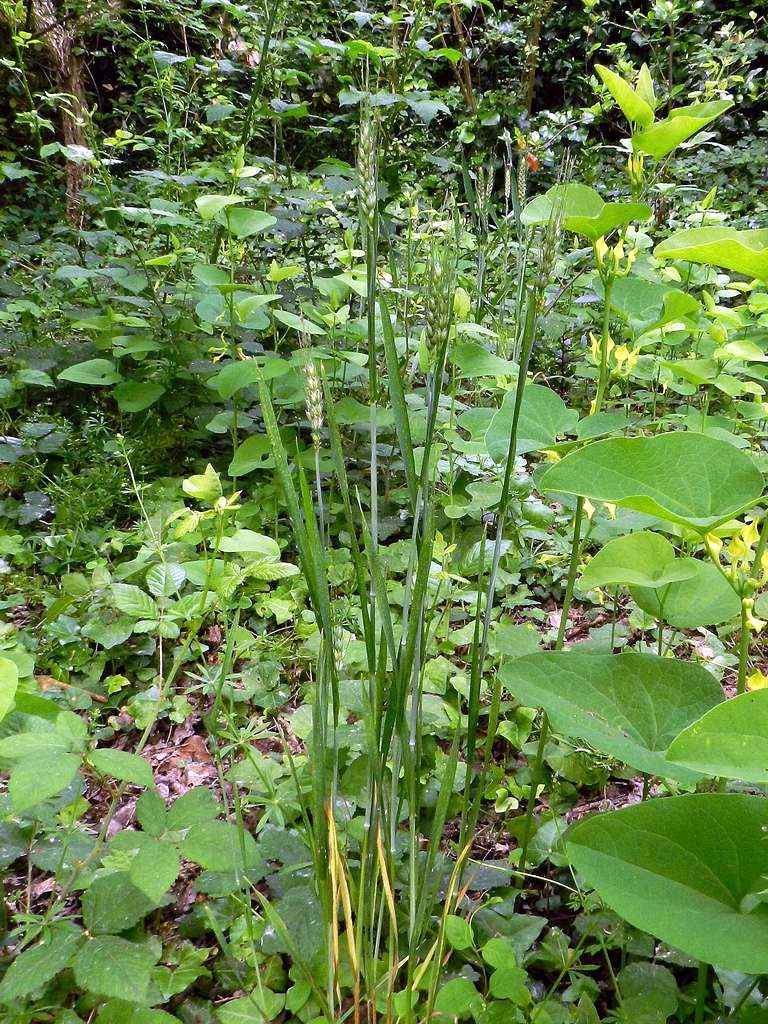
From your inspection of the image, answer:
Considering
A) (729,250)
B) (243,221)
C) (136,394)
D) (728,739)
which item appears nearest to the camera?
(728,739)

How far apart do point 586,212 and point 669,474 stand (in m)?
0.42

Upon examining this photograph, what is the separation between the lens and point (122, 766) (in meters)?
0.75

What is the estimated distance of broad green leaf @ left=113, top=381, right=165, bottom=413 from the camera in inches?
80.1

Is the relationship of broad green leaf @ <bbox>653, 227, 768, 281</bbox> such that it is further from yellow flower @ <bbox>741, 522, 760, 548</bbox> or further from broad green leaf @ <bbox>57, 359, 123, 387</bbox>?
broad green leaf @ <bbox>57, 359, 123, 387</bbox>

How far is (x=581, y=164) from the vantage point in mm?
4523

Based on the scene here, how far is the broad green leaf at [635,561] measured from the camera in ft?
2.48

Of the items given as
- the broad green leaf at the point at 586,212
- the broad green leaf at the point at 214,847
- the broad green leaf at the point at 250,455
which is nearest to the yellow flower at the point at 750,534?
the broad green leaf at the point at 586,212

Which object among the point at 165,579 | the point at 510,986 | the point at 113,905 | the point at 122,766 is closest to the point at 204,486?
the point at 165,579

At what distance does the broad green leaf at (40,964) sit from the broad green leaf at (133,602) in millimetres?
584

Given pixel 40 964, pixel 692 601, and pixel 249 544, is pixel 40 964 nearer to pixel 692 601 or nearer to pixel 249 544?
pixel 249 544

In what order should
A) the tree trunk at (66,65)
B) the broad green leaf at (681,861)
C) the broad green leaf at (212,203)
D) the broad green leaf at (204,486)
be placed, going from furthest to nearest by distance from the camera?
the tree trunk at (66,65)
the broad green leaf at (212,203)
the broad green leaf at (204,486)
the broad green leaf at (681,861)

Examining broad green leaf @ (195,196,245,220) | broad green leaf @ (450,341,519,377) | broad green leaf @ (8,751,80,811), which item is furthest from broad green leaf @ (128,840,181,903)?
broad green leaf @ (195,196,245,220)

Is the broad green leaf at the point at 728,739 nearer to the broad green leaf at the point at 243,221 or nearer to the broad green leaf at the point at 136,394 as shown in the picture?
the broad green leaf at the point at 243,221

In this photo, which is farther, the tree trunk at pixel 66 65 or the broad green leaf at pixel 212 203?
the tree trunk at pixel 66 65
